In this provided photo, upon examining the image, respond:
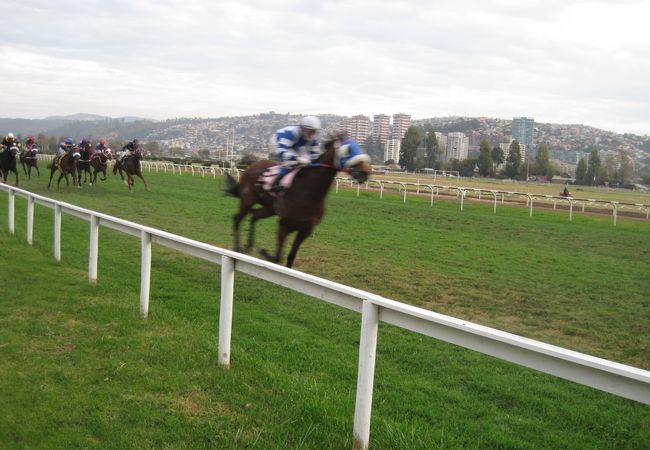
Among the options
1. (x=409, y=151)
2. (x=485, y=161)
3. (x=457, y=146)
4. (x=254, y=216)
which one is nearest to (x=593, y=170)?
(x=485, y=161)

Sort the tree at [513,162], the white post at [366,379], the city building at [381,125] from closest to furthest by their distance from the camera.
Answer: the white post at [366,379], the tree at [513,162], the city building at [381,125]

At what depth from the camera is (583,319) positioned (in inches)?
268

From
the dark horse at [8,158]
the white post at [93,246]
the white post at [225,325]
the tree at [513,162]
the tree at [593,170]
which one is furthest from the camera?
the tree at [593,170]

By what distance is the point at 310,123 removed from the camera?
7605 millimetres

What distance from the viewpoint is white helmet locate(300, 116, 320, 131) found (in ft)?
24.9

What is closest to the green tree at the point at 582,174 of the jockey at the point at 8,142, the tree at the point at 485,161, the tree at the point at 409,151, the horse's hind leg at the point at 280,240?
the tree at the point at 485,161

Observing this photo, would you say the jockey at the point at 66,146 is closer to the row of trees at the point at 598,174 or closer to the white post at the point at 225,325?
the white post at the point at 225,325

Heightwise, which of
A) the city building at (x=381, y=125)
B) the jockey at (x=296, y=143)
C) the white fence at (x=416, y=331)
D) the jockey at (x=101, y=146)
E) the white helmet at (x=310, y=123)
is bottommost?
the white fence at (x=416, y=331)

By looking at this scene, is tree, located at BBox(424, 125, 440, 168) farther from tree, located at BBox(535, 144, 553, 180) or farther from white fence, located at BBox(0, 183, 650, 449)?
white fence, located at BBox(0, 183, 650, 449)

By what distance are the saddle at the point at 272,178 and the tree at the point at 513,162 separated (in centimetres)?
5773

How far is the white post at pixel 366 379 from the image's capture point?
10.0 ft

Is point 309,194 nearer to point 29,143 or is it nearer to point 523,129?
point 29,143

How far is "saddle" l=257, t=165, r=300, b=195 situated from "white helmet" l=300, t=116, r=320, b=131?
560mm

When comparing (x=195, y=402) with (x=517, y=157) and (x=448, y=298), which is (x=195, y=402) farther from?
(x=517, y=157)
